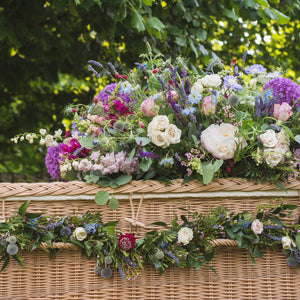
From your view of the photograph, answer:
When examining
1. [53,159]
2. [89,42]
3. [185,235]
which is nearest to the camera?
[185,235]

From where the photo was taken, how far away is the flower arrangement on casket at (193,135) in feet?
3.91

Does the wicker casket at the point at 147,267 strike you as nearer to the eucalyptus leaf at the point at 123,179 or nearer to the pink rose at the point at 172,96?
the eucalyptus leaf at the point at 123,179

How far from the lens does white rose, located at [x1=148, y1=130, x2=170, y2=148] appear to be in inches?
46.7

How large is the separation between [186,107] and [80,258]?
0.56 m

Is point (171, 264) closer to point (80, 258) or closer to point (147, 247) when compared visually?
point (147, 247)

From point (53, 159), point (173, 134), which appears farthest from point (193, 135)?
point (53, 159)

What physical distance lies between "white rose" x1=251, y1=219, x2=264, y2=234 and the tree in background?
133 centimetres

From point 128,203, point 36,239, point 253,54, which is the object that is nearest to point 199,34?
point 253,54

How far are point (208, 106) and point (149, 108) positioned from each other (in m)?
0.18

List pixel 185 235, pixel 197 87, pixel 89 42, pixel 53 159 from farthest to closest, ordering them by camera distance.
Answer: pixel 89 42 → pixel 53 159 → pixel 197 87 → pixel 185 235

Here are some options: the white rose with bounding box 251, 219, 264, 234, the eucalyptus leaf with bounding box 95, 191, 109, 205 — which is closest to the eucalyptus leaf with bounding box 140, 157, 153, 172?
the eucalyptus leaf with bounding box 95, 191, 109, 205

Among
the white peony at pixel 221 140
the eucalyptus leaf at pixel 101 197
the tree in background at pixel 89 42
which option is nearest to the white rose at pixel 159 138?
the white peony at pixel 221 140

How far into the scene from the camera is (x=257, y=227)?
1174 millimetres

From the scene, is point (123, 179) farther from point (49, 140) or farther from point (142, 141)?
point (49, 140)
